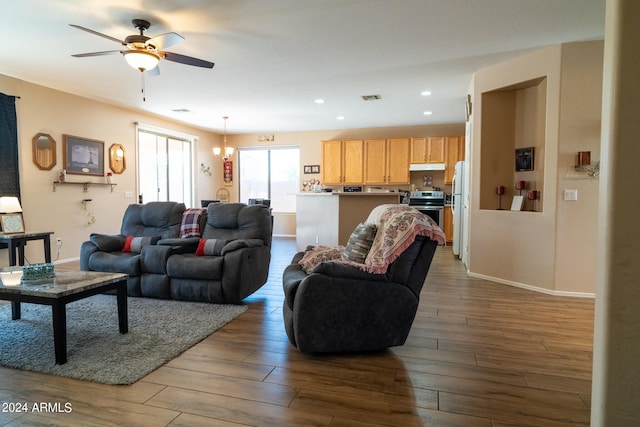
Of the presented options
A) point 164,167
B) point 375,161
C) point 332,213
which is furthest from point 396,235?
point 164,167

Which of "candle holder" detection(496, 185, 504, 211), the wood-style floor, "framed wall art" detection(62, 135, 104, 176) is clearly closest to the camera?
the wood-style floor

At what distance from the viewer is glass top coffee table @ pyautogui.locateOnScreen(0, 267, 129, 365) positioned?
2.20 meters

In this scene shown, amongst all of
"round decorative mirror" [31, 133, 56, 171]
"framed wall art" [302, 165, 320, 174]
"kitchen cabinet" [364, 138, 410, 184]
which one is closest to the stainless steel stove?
"kitchen cabinet" [364, 138, 410, 184]

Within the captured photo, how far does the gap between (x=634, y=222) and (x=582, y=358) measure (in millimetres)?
1655

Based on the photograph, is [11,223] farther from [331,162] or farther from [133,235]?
[331,162]

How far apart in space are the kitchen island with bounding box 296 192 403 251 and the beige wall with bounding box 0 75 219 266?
135 inches

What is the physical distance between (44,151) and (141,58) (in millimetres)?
3307

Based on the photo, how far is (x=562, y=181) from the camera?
12.7ft

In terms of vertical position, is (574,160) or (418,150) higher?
(418,150)

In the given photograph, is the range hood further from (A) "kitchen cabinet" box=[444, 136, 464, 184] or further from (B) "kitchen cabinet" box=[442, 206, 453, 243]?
(B) "kitchen cabinet" box=[442, 206, 453, 243]

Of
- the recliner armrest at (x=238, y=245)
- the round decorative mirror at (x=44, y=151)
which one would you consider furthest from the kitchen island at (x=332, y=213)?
the round decorative mirror at (x=44, y=151)

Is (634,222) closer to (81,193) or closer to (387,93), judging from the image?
(387,93)

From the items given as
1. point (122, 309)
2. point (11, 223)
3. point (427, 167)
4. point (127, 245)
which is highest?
point (427, 167)

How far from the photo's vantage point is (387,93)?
5.62m
